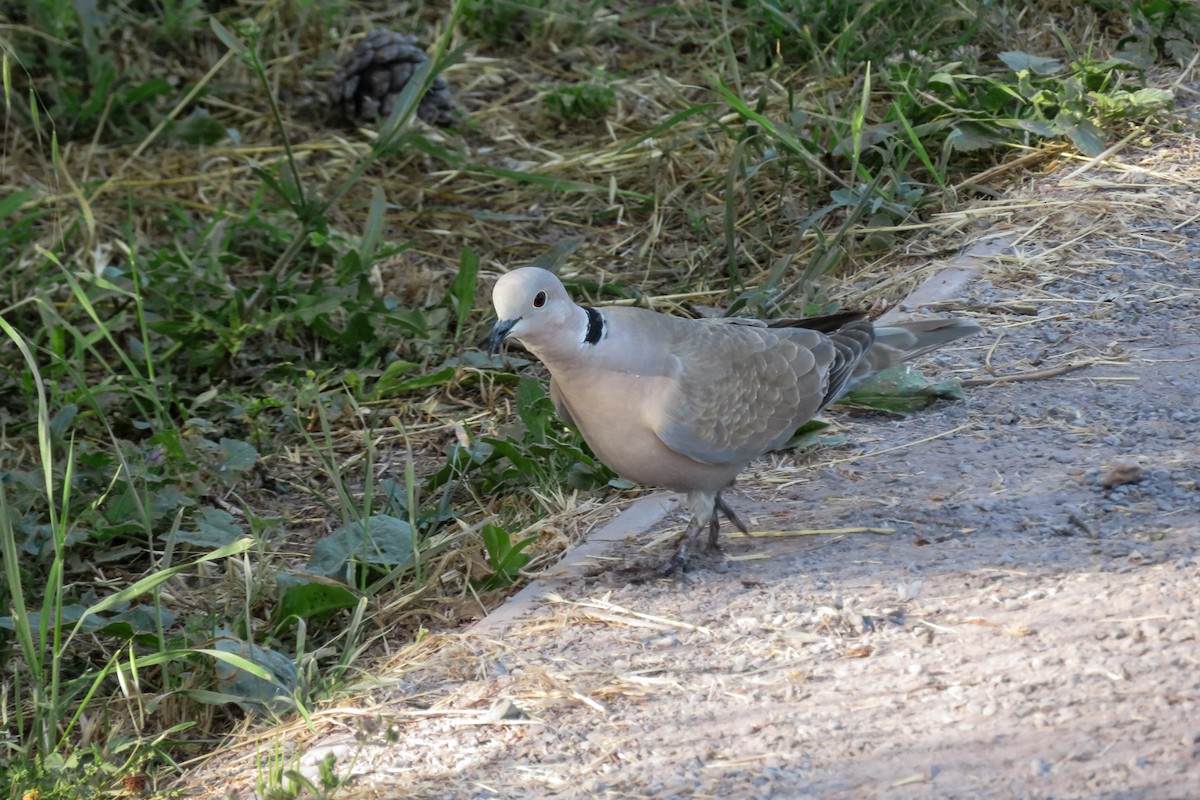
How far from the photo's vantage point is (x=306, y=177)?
537cm

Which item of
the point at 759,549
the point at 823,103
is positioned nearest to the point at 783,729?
the point at 759,549

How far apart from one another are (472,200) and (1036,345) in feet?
7.75

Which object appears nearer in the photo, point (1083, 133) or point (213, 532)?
point (213, 532)

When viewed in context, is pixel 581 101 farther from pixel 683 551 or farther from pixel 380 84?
pixel 683 551

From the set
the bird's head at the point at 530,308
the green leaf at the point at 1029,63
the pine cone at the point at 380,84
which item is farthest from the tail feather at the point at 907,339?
the pine cone at the point at 380,84

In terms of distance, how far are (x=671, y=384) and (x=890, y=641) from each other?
0.70m

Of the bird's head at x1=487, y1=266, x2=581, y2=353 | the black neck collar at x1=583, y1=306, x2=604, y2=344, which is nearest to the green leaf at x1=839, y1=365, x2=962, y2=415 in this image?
the black neck collar at x1=583, y1=306, x2=604, y2=344

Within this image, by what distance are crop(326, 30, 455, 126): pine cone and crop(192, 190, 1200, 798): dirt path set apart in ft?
9.26

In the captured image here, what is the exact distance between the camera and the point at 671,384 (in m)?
2.87

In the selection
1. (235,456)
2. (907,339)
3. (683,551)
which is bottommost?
(235,456)

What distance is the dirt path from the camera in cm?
215

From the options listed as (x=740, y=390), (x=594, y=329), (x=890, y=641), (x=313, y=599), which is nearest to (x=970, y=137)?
(x=740, y=390)

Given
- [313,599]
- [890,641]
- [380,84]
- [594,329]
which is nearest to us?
[890,641]

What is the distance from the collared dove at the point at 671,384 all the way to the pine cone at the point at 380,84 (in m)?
2.83
